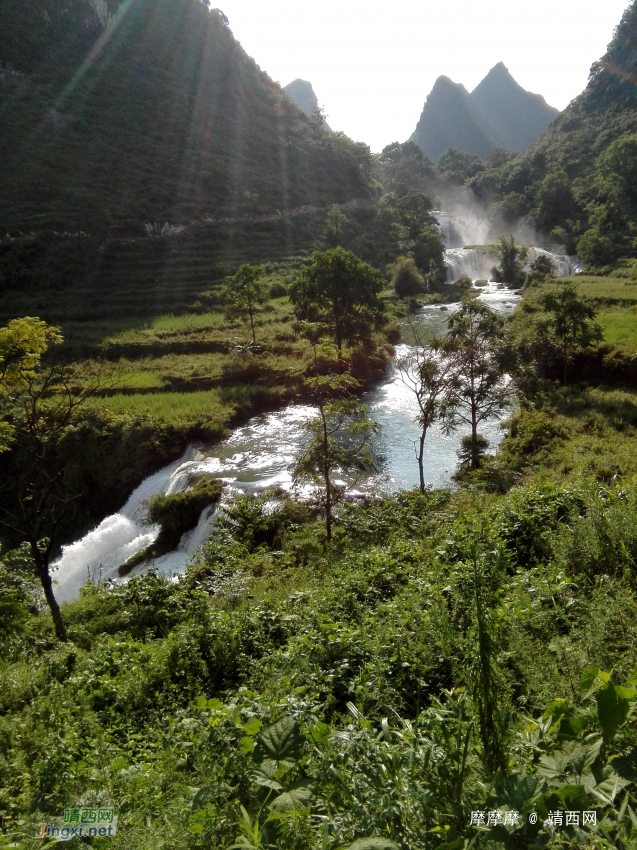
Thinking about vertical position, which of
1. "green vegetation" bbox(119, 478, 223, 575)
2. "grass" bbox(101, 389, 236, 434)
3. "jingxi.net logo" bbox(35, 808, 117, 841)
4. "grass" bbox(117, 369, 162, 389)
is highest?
"grass" bbox(117, 369, 162, 389)

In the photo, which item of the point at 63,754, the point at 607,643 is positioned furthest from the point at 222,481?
the point at 607,643

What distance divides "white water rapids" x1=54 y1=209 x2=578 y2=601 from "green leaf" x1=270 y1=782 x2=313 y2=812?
8.67 metres

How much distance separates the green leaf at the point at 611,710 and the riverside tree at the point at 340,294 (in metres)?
20.4

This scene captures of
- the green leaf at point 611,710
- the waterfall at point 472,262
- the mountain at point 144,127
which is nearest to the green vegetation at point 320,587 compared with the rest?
the green leaf at point 611,710

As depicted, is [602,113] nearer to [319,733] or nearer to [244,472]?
[244,472]

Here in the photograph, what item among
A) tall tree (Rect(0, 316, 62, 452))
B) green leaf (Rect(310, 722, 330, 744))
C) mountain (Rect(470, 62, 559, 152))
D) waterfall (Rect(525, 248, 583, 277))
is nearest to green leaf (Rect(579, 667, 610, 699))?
green leaf (Rect(310, 722, 330, 744))

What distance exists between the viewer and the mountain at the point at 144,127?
4553cm

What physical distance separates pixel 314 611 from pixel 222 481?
8.56m

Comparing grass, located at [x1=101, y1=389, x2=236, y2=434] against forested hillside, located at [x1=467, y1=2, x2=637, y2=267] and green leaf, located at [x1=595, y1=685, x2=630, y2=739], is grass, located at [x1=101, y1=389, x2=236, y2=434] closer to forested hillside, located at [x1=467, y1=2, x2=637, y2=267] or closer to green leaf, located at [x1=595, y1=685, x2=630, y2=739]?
green leaf, located at [x1=595, y1=685, x2=630, y2=739]

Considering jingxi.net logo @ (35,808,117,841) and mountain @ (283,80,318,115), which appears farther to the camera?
mountain @ (283,80,318,115)

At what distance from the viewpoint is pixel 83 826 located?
102 inches

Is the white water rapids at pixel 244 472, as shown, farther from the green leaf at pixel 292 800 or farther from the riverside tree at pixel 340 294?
the green leaf at pixel 292 800

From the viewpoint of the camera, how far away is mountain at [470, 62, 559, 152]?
153 metres

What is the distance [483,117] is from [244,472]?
18035 centimetres
